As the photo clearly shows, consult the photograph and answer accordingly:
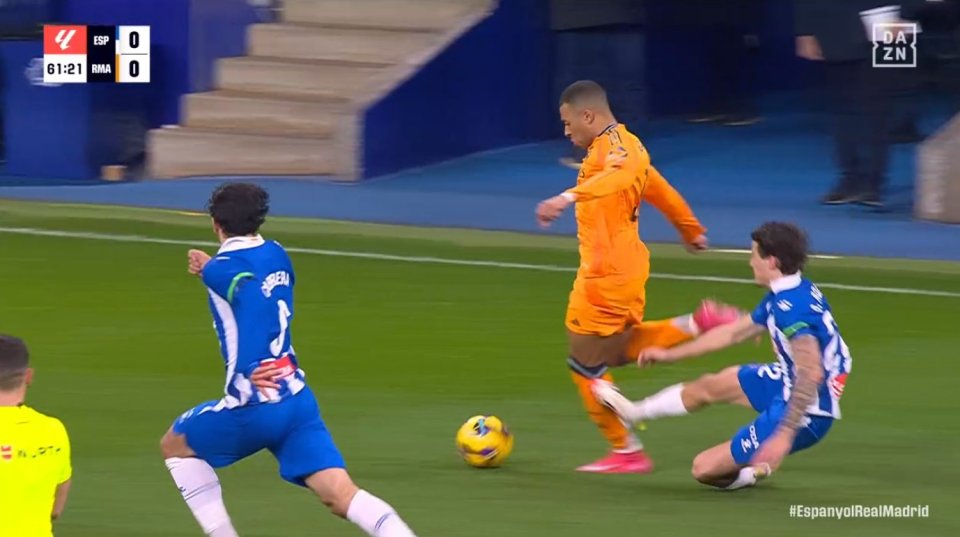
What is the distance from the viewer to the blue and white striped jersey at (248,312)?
7152mm

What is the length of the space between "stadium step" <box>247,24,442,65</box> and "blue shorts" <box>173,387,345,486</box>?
1557 centimetres

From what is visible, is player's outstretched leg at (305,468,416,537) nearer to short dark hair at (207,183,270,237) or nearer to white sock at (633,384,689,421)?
short dark hair at (207,183,270,237)

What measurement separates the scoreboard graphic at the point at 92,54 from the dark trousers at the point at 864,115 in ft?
26.7

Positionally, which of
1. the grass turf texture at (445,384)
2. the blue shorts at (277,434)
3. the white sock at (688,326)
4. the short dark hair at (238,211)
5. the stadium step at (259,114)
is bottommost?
the grass turf texture at (445,384)

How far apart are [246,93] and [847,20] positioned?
24.8 ft

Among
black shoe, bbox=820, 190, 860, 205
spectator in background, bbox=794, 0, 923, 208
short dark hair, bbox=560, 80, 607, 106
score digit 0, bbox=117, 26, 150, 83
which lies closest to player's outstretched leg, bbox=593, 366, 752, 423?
short dark hair, bbox=560, 80, 607, 106

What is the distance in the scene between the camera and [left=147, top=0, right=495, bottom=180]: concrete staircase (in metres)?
21.7

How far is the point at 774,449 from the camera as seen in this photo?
26.5 ft

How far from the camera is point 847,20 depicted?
722 inches

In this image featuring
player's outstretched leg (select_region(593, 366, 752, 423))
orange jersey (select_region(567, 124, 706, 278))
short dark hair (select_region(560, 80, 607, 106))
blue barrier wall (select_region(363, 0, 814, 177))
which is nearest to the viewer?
player's outstretched leg (select_region(593, 366, 752, 423))

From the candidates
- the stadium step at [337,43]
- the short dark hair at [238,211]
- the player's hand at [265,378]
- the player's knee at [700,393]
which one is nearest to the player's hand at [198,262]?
the short dark hair at [238,211]

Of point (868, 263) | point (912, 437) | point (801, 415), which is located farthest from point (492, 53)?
point (801, 415)

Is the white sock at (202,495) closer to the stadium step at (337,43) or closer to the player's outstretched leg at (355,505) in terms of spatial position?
the player's outstretched leg at (355,505)

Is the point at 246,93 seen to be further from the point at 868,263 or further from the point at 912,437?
the point at 912,437
